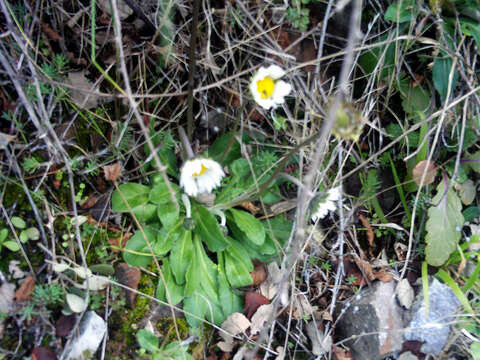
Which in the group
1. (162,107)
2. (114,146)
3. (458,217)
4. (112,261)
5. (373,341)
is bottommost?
(373,341)

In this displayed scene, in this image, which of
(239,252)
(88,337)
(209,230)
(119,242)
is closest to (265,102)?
(209,230)

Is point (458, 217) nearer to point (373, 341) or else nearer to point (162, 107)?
point (373, 341)

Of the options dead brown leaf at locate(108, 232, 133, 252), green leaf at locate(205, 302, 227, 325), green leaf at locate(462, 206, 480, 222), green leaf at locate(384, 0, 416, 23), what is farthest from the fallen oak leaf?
green leaf at locate(384, 0, 416, 23)

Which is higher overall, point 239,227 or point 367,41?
point 367,41

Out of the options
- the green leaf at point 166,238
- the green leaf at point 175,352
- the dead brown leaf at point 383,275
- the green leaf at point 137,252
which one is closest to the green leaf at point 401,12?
the dead brown leaf at point 383,275

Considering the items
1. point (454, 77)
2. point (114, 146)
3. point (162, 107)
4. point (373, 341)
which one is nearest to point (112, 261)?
point (114, 146)

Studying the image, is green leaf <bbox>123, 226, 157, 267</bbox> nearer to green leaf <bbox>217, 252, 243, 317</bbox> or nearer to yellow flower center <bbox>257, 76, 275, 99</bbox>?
green leaf <bbox>217, 252, 243, 317</bbox>
